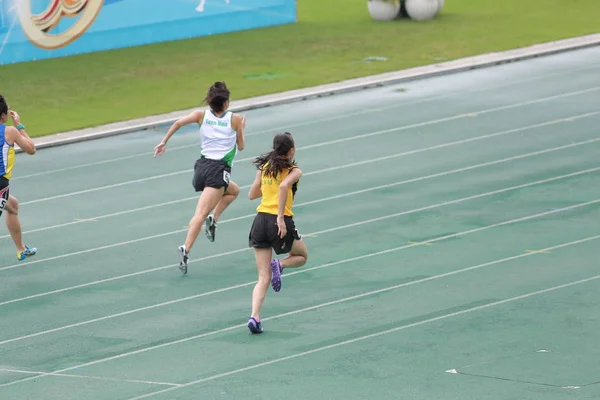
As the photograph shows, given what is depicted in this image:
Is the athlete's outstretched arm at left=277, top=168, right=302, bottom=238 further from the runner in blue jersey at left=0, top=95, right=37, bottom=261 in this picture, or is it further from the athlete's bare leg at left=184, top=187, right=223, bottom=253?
the runner in blue jersey at left=0, top=95, right=37, bottom=261

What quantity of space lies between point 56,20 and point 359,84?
8.36 meters

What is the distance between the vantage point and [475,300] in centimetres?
1284

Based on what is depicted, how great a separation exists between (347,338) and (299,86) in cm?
1464

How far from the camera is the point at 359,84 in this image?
25797 millimetres

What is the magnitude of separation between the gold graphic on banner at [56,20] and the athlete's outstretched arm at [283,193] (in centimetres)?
1915

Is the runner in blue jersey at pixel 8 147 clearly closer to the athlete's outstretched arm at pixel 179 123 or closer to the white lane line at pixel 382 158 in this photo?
the athlete's outstretched arm at pixel 179 123

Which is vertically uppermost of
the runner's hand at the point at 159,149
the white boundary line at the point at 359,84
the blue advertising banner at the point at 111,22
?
the blue advertising banner at the point at 111,22

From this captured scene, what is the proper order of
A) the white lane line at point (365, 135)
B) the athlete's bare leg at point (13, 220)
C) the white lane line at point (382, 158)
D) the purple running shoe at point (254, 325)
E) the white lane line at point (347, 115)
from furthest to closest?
the white lane line at point (347, 115)
the white lane line at point (365, 135)
the white lane line at point (382, 158)
the athlete's bare leg at point (13, 220)
the purple running shoe at point (254, 325)

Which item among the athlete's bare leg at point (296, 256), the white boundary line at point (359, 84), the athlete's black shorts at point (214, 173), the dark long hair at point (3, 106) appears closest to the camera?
the athlete's bare leg at point (296, 256)

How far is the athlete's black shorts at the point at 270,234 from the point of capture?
472 inches

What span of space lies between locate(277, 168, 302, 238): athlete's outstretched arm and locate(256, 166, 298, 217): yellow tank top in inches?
3.8

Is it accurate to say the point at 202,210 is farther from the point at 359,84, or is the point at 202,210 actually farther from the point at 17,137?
the point at 359,84

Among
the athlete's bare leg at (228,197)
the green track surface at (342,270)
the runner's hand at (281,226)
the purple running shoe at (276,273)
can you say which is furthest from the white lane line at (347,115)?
the runner's hand at (281,226)

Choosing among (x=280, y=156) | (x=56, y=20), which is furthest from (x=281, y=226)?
(x=56, y=20)
